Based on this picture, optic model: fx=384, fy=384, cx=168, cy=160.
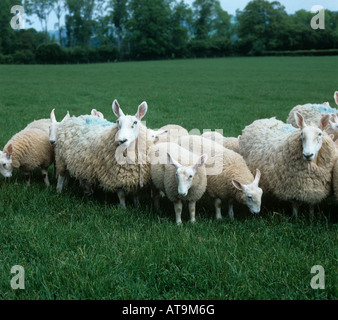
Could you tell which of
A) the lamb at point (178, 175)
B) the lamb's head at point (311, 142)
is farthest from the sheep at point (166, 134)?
the lamb's head at point (311, 142)

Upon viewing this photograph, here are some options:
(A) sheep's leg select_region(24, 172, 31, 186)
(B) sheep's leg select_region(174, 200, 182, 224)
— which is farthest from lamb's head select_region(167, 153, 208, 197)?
(A) sheep's leg select_region(24, 172, 31, 186)

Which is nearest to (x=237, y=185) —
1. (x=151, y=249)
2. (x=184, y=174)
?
(x=184, y=174)

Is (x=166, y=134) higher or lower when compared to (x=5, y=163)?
higher

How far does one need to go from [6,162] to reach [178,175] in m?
2.93

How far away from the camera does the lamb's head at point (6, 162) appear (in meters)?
5.73

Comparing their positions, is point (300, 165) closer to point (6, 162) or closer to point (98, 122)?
point (98, 122)

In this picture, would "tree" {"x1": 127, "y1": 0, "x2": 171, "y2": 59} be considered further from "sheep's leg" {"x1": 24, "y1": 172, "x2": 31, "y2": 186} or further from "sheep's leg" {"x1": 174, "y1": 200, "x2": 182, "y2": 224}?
"sheep's leg" {"x1": 174, "y1": 200, "x2": 182, "y2": 224}

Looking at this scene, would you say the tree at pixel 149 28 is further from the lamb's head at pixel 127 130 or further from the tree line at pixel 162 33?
the lamb's head at pixel 127 130

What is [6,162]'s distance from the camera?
573 centimetres

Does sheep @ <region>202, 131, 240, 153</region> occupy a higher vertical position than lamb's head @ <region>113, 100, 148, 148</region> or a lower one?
lower

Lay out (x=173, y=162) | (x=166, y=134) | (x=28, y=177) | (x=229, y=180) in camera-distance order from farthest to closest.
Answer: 1. (x=28, y=177)
2. (x=166, y=134)
3. (x=229, y=180)
4. (x=173, y=162)

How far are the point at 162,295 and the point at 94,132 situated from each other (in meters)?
3.13

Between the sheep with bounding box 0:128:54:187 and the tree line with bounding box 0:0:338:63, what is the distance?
43420mm

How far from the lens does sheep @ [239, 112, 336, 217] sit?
14.4 feet
